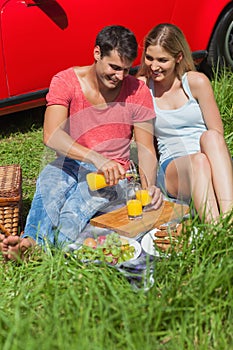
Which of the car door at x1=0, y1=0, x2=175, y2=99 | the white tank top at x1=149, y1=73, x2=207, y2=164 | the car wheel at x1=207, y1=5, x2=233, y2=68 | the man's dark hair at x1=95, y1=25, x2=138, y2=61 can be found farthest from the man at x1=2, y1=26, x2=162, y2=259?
the car wheel at x1=207, y1=5, x2=233, y2=68

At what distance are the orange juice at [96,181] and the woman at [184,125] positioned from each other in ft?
1.64

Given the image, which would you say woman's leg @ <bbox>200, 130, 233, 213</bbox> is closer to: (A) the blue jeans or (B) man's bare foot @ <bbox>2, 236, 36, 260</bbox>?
(A) the blue jeans

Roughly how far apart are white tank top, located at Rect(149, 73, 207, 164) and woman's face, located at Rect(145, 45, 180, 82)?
0.14 m

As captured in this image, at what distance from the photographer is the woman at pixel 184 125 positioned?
3.90 m

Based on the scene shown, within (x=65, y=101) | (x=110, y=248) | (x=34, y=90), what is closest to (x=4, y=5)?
(x=34, y=90)

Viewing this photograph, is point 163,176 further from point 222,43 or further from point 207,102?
point 222,43

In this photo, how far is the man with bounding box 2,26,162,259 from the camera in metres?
3.85

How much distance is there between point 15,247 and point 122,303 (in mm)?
849

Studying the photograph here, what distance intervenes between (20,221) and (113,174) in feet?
2.70

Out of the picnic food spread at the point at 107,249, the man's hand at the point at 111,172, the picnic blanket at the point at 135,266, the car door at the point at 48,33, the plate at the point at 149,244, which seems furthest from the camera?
the car door at the point at 48,33

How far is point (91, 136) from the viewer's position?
162 inches

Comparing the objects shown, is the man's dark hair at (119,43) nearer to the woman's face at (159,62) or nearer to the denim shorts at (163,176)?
the woman's face at (159,62)

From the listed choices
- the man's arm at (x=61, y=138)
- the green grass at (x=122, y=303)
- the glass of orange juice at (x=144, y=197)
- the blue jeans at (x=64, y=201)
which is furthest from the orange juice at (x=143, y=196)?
the green grass at (x=122, y=303)

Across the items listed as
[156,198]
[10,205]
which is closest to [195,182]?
[156,198]
